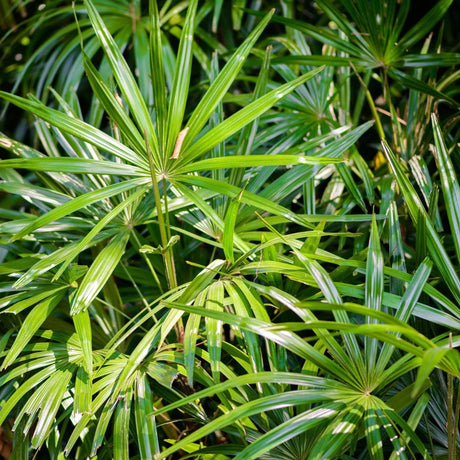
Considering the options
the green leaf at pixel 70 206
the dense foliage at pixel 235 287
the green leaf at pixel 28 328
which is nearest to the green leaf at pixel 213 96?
the dense foliage at pixel 235 287

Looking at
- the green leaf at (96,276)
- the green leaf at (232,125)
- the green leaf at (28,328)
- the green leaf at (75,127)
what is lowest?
the green leaf at (28,328)

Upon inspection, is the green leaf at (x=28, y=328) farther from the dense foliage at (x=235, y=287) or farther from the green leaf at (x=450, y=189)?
the green leaf at (x=450, y=189)

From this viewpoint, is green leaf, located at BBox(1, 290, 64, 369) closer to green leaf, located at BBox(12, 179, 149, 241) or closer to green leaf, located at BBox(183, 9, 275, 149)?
green leaf, located at BBox(12, 179, 149, 241)

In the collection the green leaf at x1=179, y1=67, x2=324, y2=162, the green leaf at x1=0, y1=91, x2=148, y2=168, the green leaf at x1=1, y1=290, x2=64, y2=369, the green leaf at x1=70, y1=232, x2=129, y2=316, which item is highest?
the green leaf at x1=179, y1=67, x2=324, y2=162

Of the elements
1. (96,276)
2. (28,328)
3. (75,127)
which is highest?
(75,127)

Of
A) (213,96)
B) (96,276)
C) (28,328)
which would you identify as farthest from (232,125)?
(28,328)

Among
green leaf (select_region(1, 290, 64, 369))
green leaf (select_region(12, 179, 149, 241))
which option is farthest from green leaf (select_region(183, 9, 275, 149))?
green leaf (select_region(1, 290, 64, 369))

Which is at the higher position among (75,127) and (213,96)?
(213,96)

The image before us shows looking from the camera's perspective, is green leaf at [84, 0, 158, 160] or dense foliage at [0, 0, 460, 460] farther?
green leaf at [84, 0, 158, 160]

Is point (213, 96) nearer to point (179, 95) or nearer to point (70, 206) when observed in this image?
point (179, 95)

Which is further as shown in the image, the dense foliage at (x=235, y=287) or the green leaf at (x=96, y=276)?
the green leaf at (x=96, y=276)

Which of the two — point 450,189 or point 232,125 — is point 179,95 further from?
point 450,189

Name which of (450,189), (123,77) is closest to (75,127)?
(123,77)

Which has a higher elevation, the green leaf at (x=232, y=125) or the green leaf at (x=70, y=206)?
the green leaf at (x=232, y=125)
